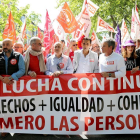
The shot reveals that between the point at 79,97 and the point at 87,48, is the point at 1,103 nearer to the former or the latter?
the point at 79,97

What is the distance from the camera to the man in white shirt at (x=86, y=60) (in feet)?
18.7

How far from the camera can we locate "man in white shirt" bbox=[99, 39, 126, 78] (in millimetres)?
5012

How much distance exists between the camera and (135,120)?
5.15m

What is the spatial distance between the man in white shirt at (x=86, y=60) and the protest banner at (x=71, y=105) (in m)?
0.46

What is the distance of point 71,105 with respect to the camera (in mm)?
5191

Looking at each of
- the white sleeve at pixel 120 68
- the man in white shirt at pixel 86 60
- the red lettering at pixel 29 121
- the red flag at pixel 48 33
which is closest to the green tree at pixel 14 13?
the red flag at pixel 48 33

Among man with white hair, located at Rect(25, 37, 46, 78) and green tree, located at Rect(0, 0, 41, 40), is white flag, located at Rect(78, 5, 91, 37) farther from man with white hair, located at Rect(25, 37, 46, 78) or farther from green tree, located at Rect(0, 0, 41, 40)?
green tree, located at Rect(0, 0, 41, 40)

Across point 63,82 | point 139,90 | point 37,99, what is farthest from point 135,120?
point 37,99

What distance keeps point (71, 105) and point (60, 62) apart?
37.8 inches

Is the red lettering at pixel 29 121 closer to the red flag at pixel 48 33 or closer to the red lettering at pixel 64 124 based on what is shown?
the red lettering at pixel 64 124

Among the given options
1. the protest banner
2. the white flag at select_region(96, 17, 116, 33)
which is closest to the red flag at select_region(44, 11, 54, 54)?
the white flag at select_region(96, 17, 116, 33)

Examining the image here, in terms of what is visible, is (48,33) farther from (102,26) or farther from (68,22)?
(102,26)

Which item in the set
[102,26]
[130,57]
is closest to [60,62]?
[130,57]

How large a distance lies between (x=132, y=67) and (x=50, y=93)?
5.93 feet
